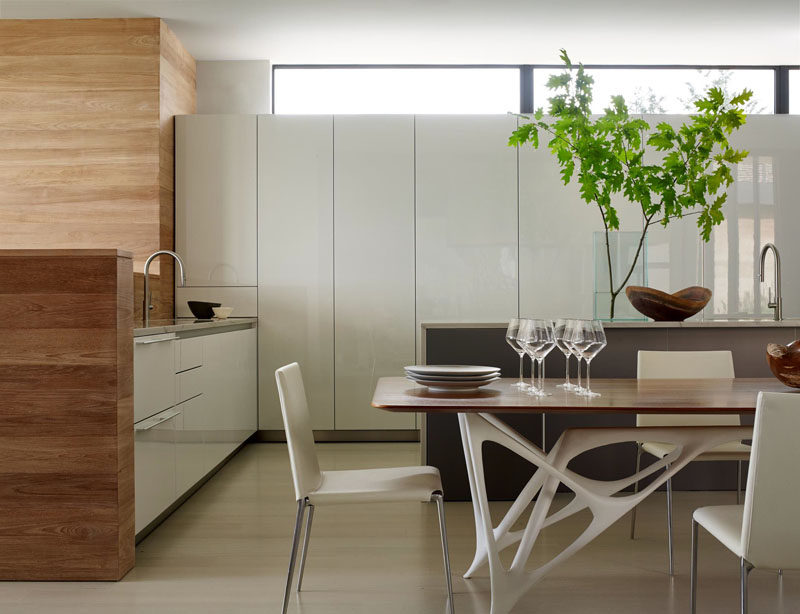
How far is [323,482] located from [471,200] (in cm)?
333

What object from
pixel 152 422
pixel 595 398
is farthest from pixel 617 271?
pixel 152 422

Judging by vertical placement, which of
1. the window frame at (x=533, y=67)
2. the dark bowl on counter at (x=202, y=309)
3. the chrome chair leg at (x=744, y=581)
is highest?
the window frame at (x=533, y=67)

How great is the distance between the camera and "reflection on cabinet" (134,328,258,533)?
10.0 feet

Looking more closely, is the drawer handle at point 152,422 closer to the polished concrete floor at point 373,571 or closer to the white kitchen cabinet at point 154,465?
the white kitchen cabinet at point 154,465

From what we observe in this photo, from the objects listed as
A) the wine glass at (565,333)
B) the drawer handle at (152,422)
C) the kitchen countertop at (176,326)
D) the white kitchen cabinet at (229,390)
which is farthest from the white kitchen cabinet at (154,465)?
the wine glass at (565,333)

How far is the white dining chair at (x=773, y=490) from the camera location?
1807 mm

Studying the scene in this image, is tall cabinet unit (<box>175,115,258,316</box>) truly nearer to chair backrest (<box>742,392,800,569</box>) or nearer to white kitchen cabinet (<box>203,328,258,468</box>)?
white kitchen cabinet (<box>203,328,258,468</box>)

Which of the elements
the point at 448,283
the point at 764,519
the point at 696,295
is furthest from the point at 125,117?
the point at 764,519

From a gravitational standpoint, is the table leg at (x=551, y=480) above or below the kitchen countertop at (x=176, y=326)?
below

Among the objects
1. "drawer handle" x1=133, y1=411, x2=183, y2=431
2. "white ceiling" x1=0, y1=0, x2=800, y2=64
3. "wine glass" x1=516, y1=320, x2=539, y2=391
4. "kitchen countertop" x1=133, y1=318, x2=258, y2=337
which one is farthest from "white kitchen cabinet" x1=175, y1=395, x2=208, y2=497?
"white ceiling" x1=0, y1=0, x2=800, y2=64

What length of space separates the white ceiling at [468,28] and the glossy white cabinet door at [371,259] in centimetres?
61

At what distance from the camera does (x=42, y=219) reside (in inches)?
200

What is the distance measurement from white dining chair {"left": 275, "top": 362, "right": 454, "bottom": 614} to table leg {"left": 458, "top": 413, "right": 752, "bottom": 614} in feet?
0.48

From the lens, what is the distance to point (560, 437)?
245 cm
